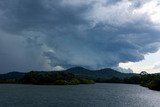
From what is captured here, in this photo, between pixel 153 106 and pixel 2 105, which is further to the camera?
pixel 153 106

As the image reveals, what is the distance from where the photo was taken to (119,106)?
108 meters

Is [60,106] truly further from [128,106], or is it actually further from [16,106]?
[128,106]

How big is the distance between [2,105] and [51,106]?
53.1ft

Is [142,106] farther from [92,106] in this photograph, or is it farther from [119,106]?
[92,106]

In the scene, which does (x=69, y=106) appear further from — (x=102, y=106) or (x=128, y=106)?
(x=128, y=106)

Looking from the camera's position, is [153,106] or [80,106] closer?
[80,106]

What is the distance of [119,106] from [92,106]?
Answer: 9.44 metres

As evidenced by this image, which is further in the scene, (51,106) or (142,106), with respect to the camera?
(142,106)

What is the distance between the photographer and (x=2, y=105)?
104 m

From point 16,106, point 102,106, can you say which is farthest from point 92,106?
point 16,106

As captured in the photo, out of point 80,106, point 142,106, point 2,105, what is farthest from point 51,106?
point 142,106

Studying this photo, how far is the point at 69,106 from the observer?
104m

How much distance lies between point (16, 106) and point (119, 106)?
33.8 m

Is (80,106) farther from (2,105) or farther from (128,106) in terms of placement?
(2,105)
